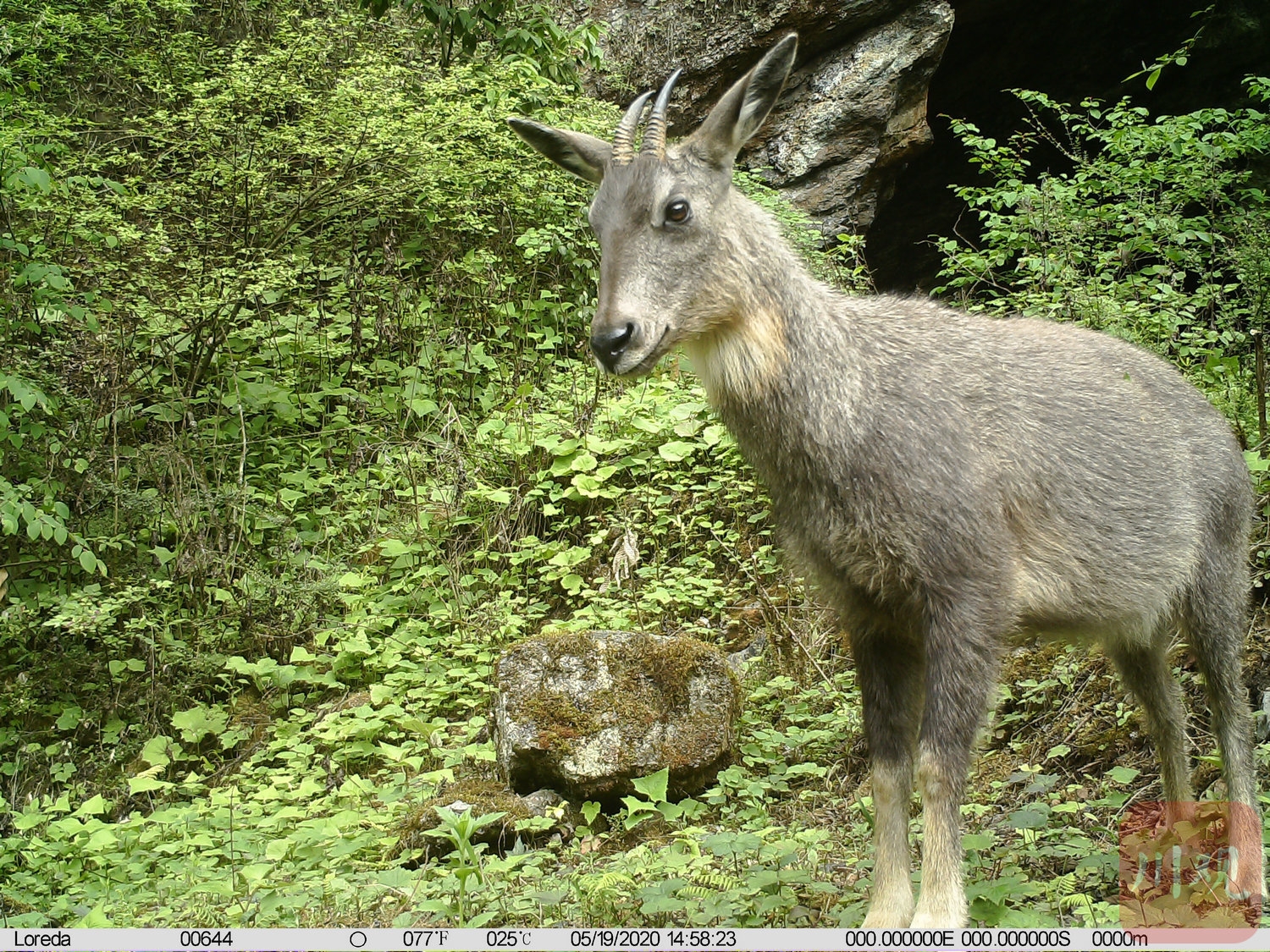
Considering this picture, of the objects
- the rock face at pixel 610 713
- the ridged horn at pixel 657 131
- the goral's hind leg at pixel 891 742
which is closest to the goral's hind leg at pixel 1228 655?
the goral's hind leg at pixel 891 742

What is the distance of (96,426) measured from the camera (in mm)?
7523

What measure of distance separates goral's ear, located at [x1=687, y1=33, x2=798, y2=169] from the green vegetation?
2.44 m

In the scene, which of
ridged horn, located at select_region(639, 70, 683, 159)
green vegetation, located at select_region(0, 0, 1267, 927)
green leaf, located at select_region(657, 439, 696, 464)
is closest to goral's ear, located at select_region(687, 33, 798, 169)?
ridged horn, located at select_region(639, 70, 683, 159)

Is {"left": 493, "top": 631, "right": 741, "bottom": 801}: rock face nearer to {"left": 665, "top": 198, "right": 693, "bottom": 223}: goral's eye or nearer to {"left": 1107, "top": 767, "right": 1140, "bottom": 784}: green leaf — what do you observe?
{"left": 1107, "top": 767, "right": 1140, "bottom": 784}: green leaf

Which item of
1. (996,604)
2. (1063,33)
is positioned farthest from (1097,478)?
(1063,33)

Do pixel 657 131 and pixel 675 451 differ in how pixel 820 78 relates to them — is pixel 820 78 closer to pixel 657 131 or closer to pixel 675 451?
pixel 675 451

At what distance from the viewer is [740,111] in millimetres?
3828

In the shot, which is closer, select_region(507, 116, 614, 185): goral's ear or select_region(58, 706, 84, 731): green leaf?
select_region(507, 116, 614, 185): goral's ear

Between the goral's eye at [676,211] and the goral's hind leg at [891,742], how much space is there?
161 cm

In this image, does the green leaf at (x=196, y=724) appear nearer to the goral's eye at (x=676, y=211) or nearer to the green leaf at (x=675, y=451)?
the green leaf at (x=675, y=451)

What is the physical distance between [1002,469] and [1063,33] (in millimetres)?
10166

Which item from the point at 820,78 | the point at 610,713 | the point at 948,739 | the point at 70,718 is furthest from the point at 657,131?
the point at 820,78

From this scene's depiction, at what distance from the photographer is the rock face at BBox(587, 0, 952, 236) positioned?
35.7 feet

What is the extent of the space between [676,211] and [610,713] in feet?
8.17
